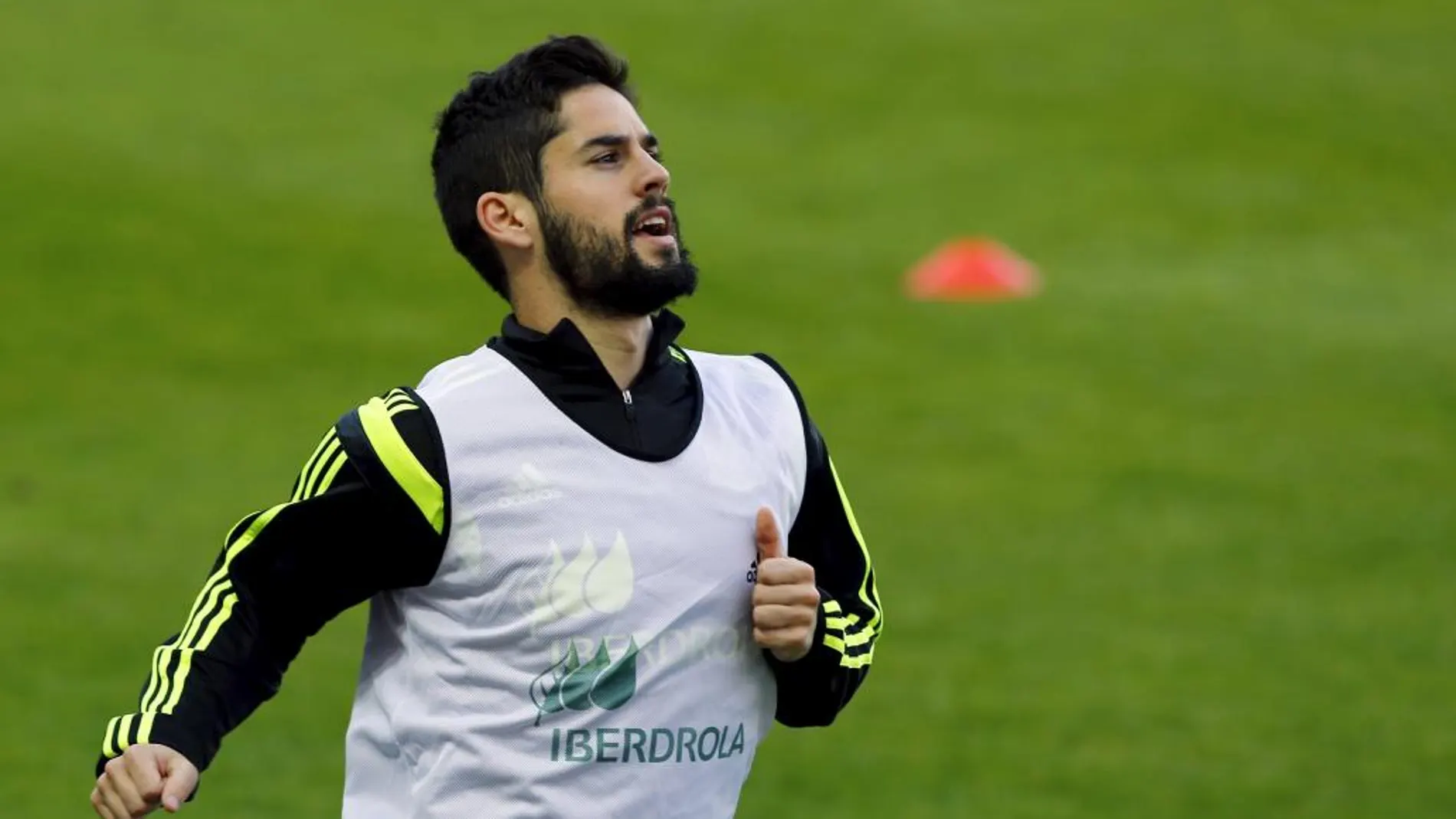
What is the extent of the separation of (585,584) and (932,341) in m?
10.0

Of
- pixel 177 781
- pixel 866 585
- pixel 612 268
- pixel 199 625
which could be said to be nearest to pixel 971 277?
pixel 866 585

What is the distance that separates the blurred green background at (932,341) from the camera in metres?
8.11

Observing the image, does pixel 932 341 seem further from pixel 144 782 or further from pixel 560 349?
pixel 144 782

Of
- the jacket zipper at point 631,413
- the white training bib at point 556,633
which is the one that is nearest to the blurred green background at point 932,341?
the white training bib at point 556,633

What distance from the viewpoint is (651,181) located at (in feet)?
11.2

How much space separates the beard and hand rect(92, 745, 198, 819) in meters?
0.86

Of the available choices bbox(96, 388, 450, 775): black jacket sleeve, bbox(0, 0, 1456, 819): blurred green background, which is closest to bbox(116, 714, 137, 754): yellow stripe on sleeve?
bbox(96, 388, 450, 775): black jacket sleeve

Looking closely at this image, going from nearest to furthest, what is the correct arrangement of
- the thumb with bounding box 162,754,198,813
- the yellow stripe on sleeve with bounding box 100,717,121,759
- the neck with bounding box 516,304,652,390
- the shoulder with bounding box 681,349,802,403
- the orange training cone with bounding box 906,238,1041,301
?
1. the thumb with bounding box 162,754,198,813
2. the yellow stripe on sleeve with bounding box 100,717,121,759
3. the neck with bounding box 516,304,652,390
4. the shoulder with bounding box 681,349,802,403
5. the orange training cone with bounding box 906,238,1041,301

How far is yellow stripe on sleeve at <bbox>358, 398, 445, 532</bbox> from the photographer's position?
3.22 m

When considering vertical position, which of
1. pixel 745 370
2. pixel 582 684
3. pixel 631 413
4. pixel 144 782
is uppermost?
pixel 745 370

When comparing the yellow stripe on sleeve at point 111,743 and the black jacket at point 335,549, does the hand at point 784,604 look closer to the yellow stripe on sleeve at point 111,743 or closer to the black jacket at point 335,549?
the black jacket at point 335,549

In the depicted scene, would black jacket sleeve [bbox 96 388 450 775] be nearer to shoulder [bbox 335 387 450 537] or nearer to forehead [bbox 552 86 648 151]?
shoulder [bbox 335 387 450 537]

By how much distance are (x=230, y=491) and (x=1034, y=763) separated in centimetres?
435

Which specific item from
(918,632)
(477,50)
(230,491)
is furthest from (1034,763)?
(477,50)
